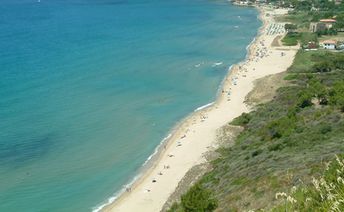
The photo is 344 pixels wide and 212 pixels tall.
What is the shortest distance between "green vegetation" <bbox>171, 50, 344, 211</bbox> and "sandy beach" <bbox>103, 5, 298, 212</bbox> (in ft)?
9.86

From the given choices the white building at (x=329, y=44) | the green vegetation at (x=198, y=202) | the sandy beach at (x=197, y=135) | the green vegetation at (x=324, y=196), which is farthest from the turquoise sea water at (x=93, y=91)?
the green vegetation at (x=324, y=196)

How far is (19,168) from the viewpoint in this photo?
127 feet

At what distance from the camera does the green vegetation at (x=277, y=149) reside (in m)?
20.7

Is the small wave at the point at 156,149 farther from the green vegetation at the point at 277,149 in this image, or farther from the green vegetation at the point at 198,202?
the green vegetation at the point at 198,202

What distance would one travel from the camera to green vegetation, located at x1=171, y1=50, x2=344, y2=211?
813 inches

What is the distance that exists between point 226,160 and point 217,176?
12.9 ft

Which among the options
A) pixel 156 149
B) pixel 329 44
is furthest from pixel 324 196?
pixel 329 44

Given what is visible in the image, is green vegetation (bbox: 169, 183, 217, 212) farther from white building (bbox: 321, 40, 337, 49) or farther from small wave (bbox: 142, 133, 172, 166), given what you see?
white building (bbox: 321, 40, 337, 49)

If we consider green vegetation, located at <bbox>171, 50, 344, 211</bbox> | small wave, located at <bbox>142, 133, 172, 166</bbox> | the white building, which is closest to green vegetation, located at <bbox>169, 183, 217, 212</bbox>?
green vegetation, located at <bbox>171, 50, 344, 211</bbox>

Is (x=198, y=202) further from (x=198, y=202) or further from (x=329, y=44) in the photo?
(x=329, y=44)

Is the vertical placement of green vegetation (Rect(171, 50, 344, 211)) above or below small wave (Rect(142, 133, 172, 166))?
above

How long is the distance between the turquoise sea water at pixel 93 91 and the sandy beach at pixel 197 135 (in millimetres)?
1722

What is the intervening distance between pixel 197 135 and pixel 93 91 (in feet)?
65.4

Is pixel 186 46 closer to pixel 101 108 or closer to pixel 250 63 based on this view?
pixel 250 63
